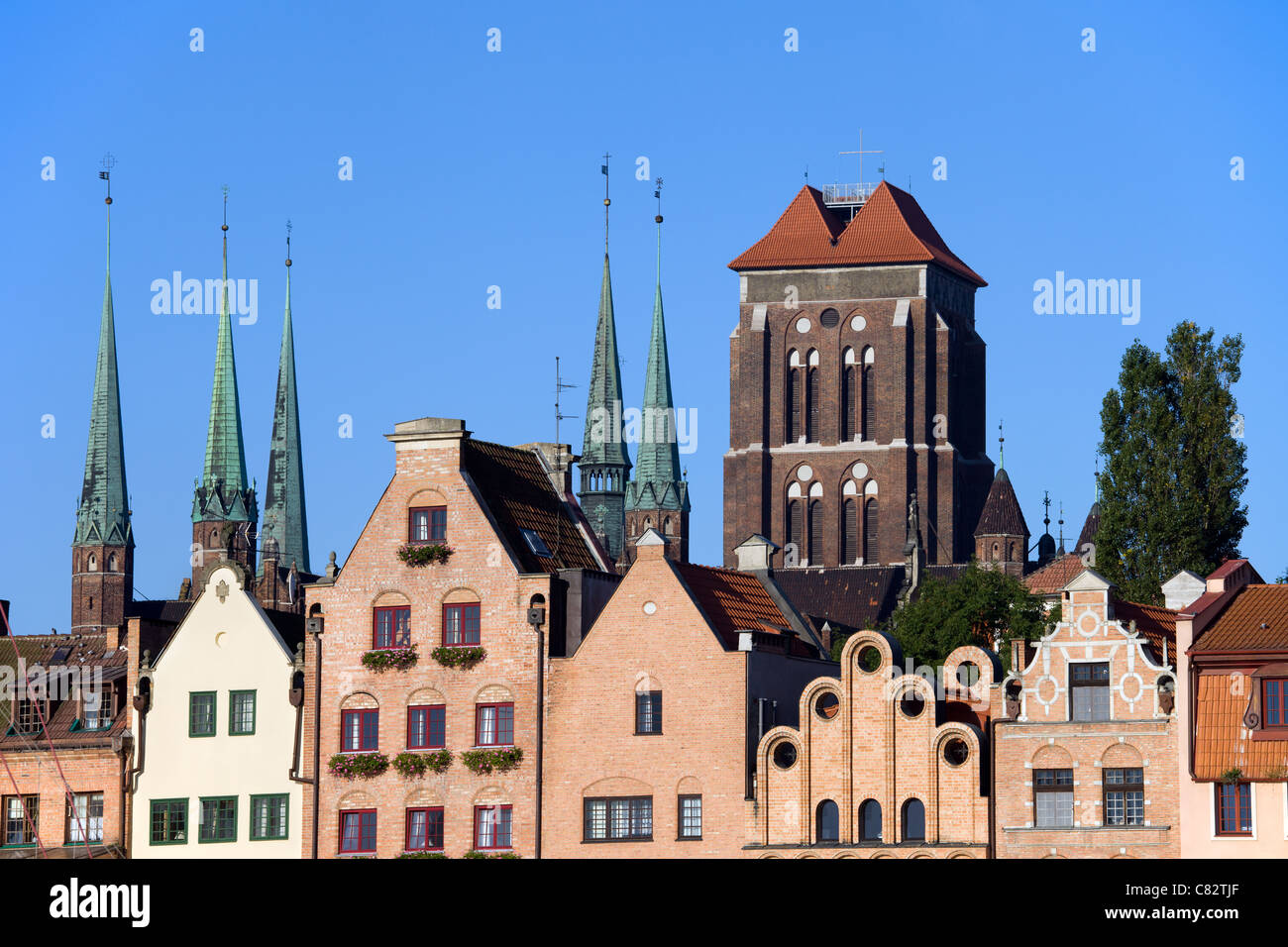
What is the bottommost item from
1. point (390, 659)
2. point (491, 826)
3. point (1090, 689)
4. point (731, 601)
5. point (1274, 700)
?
point (491, 826)

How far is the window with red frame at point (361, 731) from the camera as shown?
89750mm

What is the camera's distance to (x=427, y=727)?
8906cm

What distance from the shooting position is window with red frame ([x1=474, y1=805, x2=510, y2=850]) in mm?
87188

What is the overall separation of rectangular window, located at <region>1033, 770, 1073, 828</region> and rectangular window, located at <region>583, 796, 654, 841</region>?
11.3 meters

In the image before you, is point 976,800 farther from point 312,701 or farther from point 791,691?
point 312,701

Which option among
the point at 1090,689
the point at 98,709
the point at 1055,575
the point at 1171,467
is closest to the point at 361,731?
the point at 98,709

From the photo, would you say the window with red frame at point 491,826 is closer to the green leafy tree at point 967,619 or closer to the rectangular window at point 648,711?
the rectangular window at point 648,711

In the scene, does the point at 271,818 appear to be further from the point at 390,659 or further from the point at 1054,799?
the point at 1054,799

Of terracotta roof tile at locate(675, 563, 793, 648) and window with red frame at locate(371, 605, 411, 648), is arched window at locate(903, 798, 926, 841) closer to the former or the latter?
terracotta roof tile at locate(675, 563, 793, 648)

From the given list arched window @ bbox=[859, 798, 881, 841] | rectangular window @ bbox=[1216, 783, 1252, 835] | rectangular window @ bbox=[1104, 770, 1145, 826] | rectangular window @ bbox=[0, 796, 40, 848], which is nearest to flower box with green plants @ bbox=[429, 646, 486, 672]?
arched window @ bbox=[859, 798, 881, 841]

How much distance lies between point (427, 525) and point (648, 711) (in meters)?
9.70

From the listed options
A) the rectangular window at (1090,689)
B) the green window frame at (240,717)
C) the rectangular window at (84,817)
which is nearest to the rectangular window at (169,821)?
the rectangular window at (84,817)

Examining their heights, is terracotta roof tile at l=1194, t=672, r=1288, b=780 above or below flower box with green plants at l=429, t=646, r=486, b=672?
below
